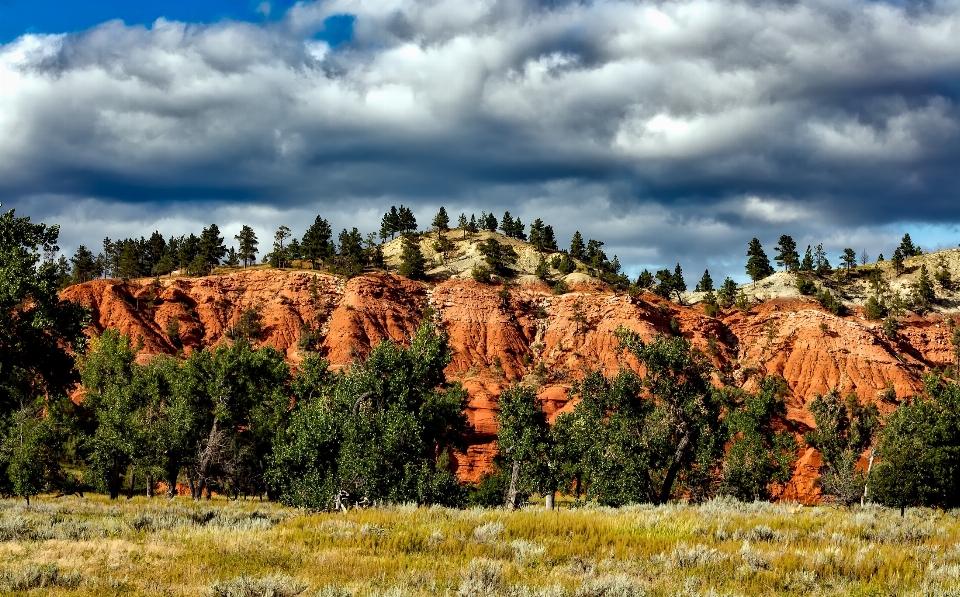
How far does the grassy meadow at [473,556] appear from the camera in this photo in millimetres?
12188

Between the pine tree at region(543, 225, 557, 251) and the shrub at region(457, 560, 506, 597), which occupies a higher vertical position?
the pine tree at region(543, 225, 557, 251)

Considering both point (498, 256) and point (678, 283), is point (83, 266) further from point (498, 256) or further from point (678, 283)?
point (678, 283)

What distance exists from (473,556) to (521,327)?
306 feet

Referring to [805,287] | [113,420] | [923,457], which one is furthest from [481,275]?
[923,457]

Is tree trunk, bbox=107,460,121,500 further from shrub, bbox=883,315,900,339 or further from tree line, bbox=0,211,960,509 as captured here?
shrub, bbox=883,315,900,339

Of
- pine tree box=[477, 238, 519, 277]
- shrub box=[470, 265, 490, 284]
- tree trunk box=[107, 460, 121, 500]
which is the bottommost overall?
tree trunk box=[107, 460, 121, 500]

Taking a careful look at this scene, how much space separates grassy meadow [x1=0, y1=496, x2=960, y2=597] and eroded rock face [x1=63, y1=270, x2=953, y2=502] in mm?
67492

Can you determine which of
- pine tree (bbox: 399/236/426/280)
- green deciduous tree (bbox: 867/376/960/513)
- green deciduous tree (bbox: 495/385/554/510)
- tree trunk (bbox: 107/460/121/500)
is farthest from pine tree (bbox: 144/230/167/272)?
green deciduous tree (bbox: 867/376/960/513)

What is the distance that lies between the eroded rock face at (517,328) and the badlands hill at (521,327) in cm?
22

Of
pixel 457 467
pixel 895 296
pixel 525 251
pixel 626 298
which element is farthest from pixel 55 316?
pixel 895 296

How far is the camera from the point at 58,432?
50.3 meters

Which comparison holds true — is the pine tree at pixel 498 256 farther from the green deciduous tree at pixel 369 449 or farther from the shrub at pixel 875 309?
the green deciduous tree at pixel 369 449

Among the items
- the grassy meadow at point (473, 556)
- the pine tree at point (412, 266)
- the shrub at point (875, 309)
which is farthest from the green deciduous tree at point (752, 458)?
the pine tree at point (412, 266)

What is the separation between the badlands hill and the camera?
95062mm
